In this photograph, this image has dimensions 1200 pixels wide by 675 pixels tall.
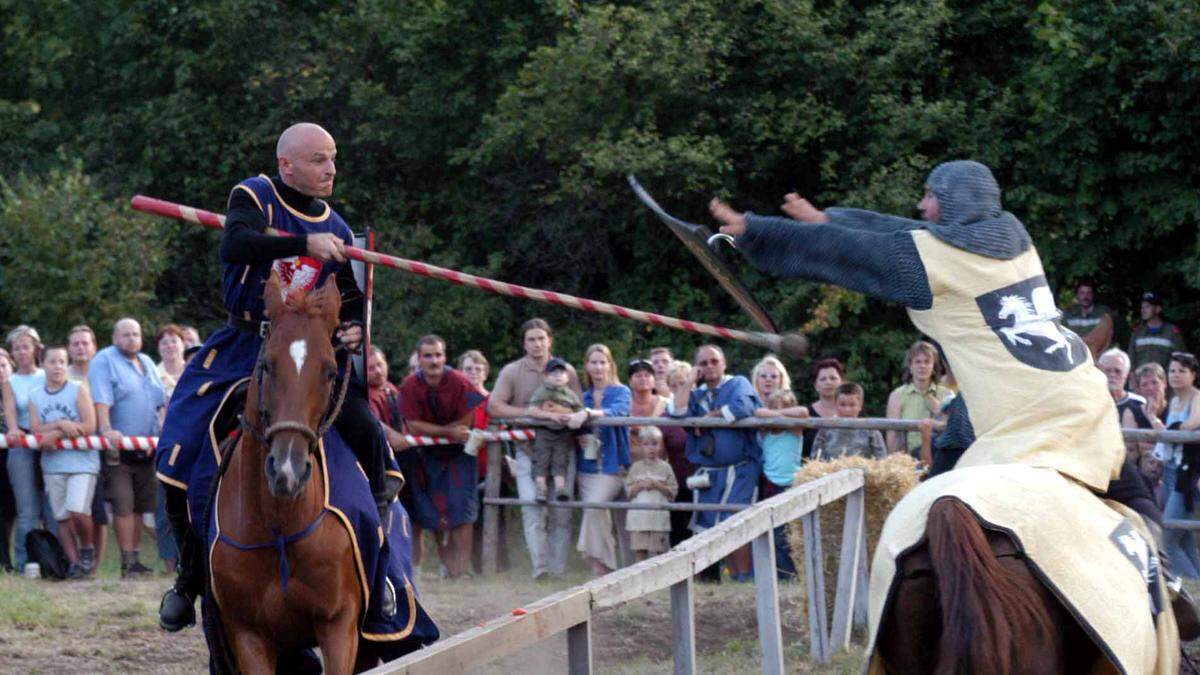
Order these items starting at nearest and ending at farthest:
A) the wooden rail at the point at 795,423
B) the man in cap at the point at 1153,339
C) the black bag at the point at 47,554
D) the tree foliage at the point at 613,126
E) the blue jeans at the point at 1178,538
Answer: the wooden rail at the point at 795,423
the blue jeans at the point at 1178,538
the black bag at the point at 47,554
the man in cap at the point at 1153,339
the tree foliage at the point at 613,126

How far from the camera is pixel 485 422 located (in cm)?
1354

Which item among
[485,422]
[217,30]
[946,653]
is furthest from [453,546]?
[217,30]

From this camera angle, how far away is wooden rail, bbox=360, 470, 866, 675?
4.59 meters

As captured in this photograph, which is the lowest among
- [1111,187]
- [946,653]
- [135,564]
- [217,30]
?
[135,564]

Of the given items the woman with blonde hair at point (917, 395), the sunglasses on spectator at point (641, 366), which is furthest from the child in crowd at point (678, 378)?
the woman with blonde hair at point (917, 395)

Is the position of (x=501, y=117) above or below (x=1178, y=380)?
above

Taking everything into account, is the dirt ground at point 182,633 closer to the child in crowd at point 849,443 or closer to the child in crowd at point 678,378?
the child in crowd at point 849,443

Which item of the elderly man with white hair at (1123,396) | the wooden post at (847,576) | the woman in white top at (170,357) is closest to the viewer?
the wooden post at (847,576)

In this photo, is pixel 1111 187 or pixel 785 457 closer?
pixel 785 457

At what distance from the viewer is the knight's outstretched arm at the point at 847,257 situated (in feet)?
16.6

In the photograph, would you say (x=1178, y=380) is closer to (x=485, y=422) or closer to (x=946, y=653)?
(x=485, y=422)

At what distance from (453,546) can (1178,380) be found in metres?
5.83

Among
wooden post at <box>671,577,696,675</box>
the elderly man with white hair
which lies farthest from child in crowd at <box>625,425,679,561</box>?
wooden post at <box>671,577,696,675</box>

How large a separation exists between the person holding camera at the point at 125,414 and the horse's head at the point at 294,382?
7.45m
